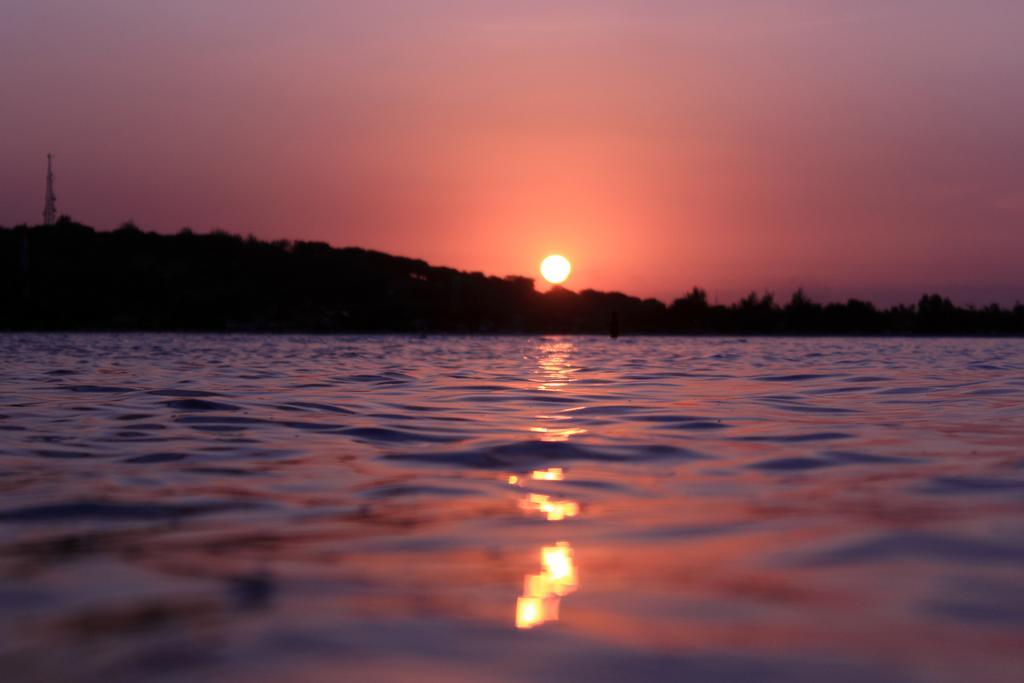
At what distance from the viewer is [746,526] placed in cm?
371

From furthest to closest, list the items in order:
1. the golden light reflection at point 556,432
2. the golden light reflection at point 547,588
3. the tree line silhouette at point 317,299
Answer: the tree line silhouette at point 317,299 < the golden light reflection at point 556,432 < the golden light reflection at point 547,588

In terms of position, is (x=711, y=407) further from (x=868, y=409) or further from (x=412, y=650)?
(x=412, y=650)

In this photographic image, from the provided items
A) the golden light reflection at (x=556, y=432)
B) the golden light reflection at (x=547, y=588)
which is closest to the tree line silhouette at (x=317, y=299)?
the golden light reflection at (x=556, y=432)

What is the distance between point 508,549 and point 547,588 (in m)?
0.51

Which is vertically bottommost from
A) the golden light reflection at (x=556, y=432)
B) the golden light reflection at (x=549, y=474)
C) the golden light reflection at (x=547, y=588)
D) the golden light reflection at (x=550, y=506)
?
the golden light reflection at (x=549, y=474)

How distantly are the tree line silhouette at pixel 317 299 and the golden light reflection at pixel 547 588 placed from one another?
187 ft

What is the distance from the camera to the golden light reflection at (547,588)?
101 inches

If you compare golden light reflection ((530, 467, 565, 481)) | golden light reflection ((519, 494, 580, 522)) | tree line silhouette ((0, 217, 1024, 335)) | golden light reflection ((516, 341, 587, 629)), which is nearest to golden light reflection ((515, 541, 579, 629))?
golden light reflection ((516, 341, 587, 629))

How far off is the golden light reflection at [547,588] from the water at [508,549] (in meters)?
0.01

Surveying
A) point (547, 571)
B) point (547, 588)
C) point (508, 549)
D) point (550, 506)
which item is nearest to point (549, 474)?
point (550, 506)

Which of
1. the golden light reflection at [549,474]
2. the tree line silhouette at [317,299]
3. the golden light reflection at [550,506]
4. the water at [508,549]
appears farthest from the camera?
the tree line silhouette at [317,299]

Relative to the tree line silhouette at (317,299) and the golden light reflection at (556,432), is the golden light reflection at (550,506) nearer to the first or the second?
the golden light reflection at (556,432)

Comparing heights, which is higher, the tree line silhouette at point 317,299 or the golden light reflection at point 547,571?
the tree line silhouette at point 317,299

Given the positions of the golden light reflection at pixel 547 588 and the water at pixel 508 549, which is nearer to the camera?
the water at pixel 508 549
